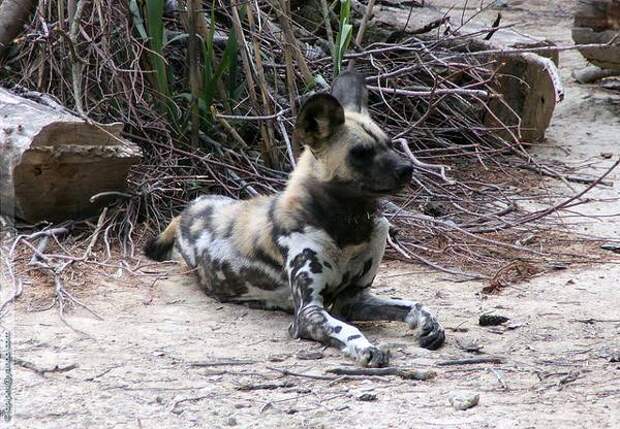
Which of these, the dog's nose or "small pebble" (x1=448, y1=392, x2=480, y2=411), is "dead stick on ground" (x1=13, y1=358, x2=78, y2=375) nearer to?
"small pebble" (x1=448, y1=392, x2=480, y2=411)

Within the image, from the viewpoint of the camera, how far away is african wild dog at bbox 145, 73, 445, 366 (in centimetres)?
420

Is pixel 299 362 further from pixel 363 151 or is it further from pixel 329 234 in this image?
pixel 363 151

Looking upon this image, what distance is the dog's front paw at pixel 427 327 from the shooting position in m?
3.96

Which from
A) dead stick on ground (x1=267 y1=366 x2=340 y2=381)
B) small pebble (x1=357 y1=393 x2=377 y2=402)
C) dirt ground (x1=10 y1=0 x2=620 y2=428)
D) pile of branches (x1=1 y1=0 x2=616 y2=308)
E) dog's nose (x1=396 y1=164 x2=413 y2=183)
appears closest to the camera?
dirt ground (x1=10 y1=0 x2=620 y2=428)

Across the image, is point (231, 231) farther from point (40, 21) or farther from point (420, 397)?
point (40, 21)

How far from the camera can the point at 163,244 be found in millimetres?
5301

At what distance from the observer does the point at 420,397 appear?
334 cm

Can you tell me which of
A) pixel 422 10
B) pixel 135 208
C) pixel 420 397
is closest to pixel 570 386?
pixel 420 397

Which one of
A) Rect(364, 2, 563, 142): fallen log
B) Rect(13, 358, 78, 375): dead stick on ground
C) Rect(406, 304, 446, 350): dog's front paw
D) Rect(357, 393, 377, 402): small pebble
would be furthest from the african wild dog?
Rect(364, 2, 563, 142): fallen log

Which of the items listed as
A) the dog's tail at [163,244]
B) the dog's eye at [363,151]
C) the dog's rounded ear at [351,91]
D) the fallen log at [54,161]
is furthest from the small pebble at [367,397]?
the fallen log at [54,161]

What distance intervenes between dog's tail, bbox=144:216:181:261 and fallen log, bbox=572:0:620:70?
4526 mm

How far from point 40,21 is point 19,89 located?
1.53 ft

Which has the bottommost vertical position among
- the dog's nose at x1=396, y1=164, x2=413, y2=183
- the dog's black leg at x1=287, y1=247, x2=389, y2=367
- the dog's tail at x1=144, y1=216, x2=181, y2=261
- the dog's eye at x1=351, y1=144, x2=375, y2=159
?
the dog's tail at x1=144, y1=216, x2=181, y2=261

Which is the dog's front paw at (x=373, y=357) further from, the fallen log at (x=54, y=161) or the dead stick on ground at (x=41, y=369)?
the fallen log at (x=54, y=161)
